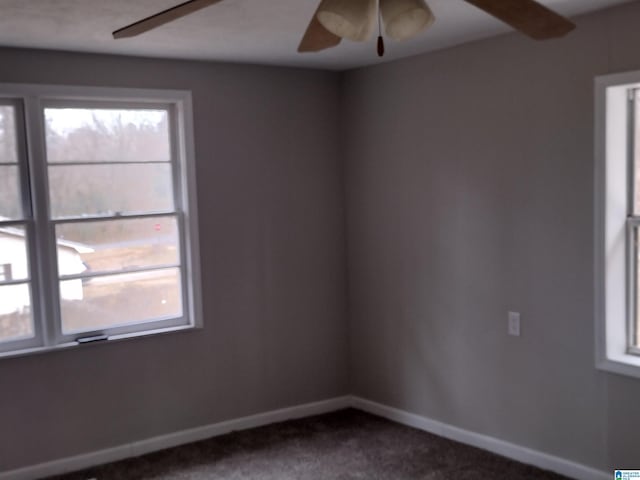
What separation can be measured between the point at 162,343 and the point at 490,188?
6.76 ft

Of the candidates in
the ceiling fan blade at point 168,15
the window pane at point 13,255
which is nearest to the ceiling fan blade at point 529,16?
the ceiling fan blade at point 168,15

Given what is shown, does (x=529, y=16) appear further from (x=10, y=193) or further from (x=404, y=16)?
(x=10, y=193)

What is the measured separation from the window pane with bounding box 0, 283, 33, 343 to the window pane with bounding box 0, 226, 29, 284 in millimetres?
58

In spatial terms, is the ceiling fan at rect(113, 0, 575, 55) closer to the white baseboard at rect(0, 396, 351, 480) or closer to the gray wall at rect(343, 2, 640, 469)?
the gray wall at rect(343, 2, 640, 469)

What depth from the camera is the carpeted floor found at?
364 cm

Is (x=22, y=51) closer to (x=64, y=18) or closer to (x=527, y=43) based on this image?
(x=64, y=18)

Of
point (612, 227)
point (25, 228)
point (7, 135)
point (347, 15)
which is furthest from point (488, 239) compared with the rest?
point (7, 135)

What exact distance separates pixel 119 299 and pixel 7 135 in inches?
42.2

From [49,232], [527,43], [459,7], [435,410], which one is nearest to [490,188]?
[527,43]

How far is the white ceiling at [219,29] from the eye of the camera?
2805mm

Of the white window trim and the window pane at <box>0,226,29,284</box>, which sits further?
the window pane at <box>0,226,29,284</box>

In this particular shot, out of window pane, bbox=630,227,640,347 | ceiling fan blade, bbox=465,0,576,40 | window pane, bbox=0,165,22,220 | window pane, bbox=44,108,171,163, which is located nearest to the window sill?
window pane, bbox=0,165,22,220

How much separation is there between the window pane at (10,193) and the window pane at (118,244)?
0.76 ft

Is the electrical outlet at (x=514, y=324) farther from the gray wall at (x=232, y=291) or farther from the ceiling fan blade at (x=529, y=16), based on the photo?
the ceiling fan blade at (x=529, y=16)
